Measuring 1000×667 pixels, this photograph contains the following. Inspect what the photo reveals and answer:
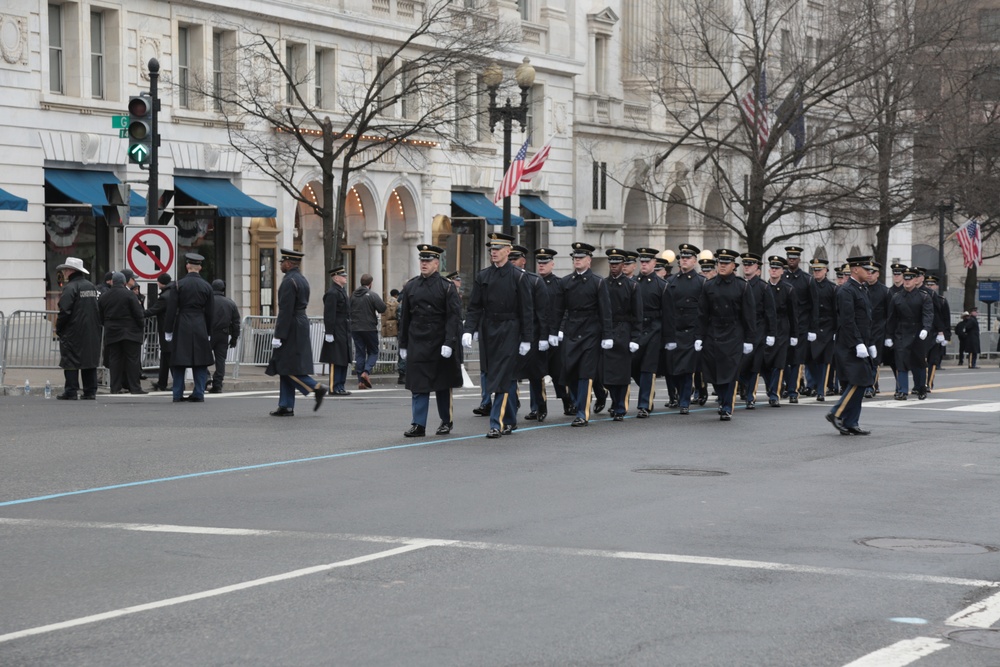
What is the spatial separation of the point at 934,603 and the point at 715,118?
1576 inches

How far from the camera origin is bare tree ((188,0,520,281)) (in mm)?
32906

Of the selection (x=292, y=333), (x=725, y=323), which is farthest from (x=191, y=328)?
(x=725, y=323)

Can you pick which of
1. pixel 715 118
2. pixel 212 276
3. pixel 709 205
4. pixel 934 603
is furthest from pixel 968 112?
pixel 934 603

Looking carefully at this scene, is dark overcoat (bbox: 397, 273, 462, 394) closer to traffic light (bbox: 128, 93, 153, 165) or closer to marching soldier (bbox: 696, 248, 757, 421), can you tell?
marching soldier (bbox: 696, 248, 757, 421)

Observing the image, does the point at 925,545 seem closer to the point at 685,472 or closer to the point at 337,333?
the point at 685,472

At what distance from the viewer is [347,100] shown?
132 feet

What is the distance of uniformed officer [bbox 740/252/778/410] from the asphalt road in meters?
4.49

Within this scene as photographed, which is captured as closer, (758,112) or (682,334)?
(682,334)

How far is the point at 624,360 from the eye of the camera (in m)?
18.6

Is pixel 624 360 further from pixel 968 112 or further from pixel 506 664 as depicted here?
pixel 968 112

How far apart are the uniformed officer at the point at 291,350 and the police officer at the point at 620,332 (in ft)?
11.2

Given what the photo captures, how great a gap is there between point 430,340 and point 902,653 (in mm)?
9836

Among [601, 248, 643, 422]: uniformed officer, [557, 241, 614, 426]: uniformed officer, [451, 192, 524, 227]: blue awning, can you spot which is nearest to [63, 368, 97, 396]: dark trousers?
[557, 241, 614, 426]: uniformed officer

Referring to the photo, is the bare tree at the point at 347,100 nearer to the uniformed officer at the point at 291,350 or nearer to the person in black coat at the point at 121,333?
the person in black coat at the point at 121,333
